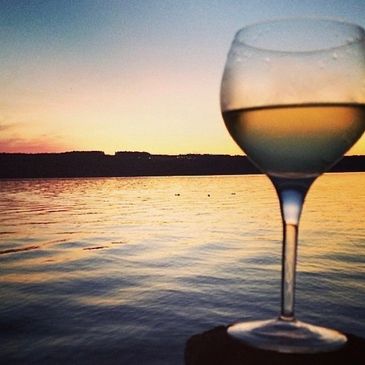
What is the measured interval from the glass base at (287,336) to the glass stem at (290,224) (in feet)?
0.16

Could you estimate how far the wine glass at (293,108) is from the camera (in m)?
1.08

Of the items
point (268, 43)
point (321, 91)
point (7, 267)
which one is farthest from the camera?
point (7, 267)

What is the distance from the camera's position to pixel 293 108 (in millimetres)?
1088

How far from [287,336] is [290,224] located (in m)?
0.28

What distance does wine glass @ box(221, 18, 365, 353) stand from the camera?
1084 mm

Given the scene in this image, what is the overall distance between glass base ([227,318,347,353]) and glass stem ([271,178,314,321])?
5 centimetres

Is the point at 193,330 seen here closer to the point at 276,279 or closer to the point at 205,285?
the point at 205,285

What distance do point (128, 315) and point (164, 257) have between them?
1.47 meters

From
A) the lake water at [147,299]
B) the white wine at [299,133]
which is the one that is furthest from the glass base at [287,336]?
the white wine at [299,133]

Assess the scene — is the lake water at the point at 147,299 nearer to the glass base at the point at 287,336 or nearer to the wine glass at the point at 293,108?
the glass base at the point at 287,336

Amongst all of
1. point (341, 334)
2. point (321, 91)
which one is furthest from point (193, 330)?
point (321, 91)

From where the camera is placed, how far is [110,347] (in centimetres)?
116

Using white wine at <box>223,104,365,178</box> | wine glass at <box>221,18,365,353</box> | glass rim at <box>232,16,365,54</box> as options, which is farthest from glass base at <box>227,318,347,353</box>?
glass rim at <box>232,16,365,54</box>

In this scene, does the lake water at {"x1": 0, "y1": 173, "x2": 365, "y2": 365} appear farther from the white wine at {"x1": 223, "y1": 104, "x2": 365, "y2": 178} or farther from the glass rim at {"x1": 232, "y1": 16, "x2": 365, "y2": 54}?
the glass rim at {"x1": 232, "y1": 16, "x2": 365, "y2": 54}
